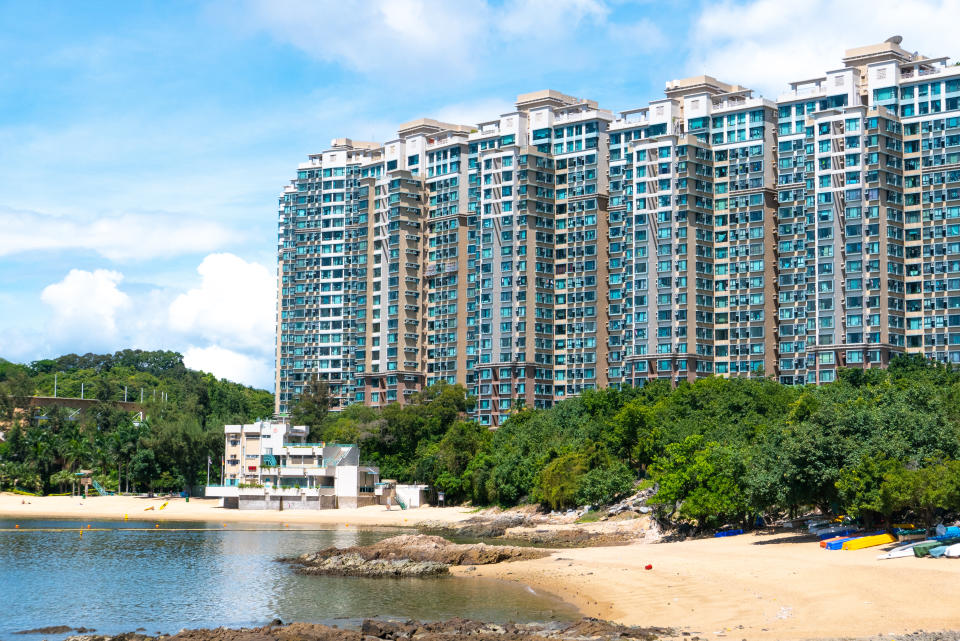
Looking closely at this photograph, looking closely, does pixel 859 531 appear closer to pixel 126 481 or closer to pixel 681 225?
pixel 681 225

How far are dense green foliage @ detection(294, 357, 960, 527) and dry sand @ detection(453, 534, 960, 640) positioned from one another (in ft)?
14.3

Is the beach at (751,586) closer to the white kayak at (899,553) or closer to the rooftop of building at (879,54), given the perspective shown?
the white kayak at (899,553)

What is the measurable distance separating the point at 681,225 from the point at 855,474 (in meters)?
97.5

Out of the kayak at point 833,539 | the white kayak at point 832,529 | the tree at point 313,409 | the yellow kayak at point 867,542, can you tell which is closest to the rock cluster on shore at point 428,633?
the yellow kayak at point 867,542

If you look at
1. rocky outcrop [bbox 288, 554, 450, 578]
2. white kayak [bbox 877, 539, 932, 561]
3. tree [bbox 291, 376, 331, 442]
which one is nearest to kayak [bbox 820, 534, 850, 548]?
white kayak [bbox 877, 539, 932, 561]

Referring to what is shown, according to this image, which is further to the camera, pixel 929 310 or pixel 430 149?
pixel 430 149

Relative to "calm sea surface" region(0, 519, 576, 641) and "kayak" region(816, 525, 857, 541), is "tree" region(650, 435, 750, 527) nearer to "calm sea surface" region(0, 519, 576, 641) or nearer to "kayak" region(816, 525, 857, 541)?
"kayak" region(816, 525, 857, 541)

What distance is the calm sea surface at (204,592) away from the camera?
57.6 meters

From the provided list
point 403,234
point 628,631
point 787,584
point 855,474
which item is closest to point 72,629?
point 628,631

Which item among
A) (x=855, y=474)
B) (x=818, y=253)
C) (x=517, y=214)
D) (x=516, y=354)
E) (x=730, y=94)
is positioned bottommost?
(x=855, y=474)

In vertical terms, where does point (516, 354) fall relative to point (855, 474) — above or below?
above

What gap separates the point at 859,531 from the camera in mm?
69062

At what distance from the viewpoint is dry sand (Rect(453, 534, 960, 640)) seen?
→ 4647cm

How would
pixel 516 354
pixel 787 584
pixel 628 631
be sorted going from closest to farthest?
1. pixel 628 631
2. pixel 787 584
3. pixel 516 354
